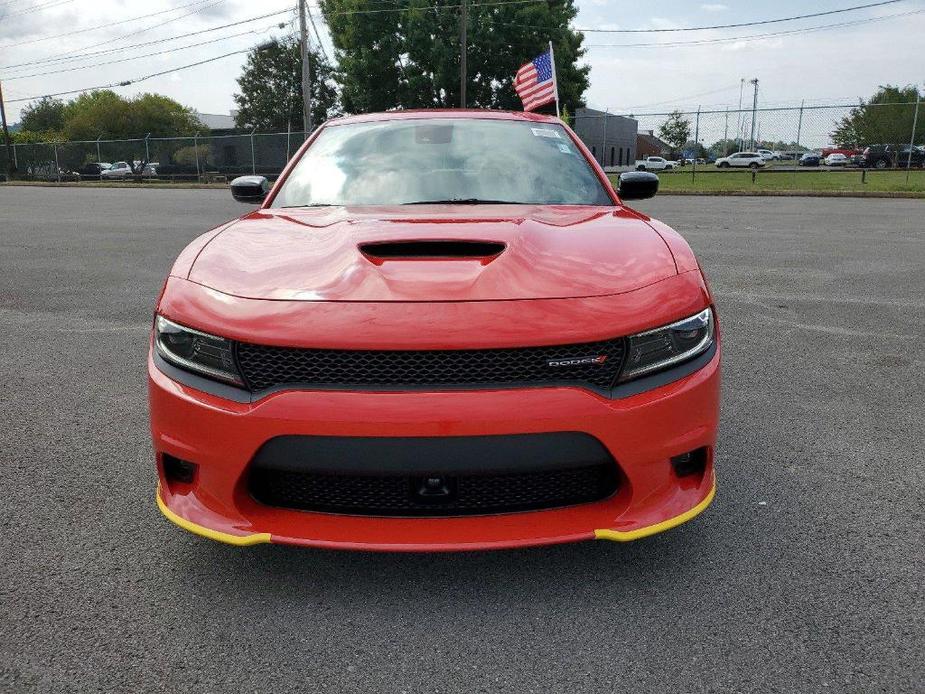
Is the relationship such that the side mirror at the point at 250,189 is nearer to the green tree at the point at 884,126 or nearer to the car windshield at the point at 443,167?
the car windshield at the point at 443,167

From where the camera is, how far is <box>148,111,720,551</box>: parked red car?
6.29 ft

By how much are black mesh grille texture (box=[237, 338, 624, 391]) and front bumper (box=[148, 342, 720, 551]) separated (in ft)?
0.16

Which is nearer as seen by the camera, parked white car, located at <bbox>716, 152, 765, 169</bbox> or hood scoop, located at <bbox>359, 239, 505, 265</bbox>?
hood scoop, located at <bbox>359, 239, 505, 265</bbox>

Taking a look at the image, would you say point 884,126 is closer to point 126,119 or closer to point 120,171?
point 120,171

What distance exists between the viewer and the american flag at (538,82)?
21.8 meters

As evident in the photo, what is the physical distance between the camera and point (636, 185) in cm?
384

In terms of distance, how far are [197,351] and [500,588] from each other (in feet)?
3.65

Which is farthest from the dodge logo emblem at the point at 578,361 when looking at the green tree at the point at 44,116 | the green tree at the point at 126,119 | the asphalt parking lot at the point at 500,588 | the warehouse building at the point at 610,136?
the green tree at the point at 44,116

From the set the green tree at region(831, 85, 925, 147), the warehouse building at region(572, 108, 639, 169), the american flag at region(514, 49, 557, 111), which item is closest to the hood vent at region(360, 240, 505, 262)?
the american flag at region(514, 49, 557, 111)

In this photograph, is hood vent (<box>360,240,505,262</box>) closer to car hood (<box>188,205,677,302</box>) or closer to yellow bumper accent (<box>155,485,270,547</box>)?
car hood (<box>188,205,677,302</box>)

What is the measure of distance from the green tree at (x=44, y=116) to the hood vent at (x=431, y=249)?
10095cm

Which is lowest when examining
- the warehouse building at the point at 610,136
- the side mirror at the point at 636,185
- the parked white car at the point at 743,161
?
the side mirror at the point at 636,185

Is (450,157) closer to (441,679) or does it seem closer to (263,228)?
(263,228)

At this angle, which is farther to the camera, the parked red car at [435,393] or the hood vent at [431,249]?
the hood vent at [431,249]
